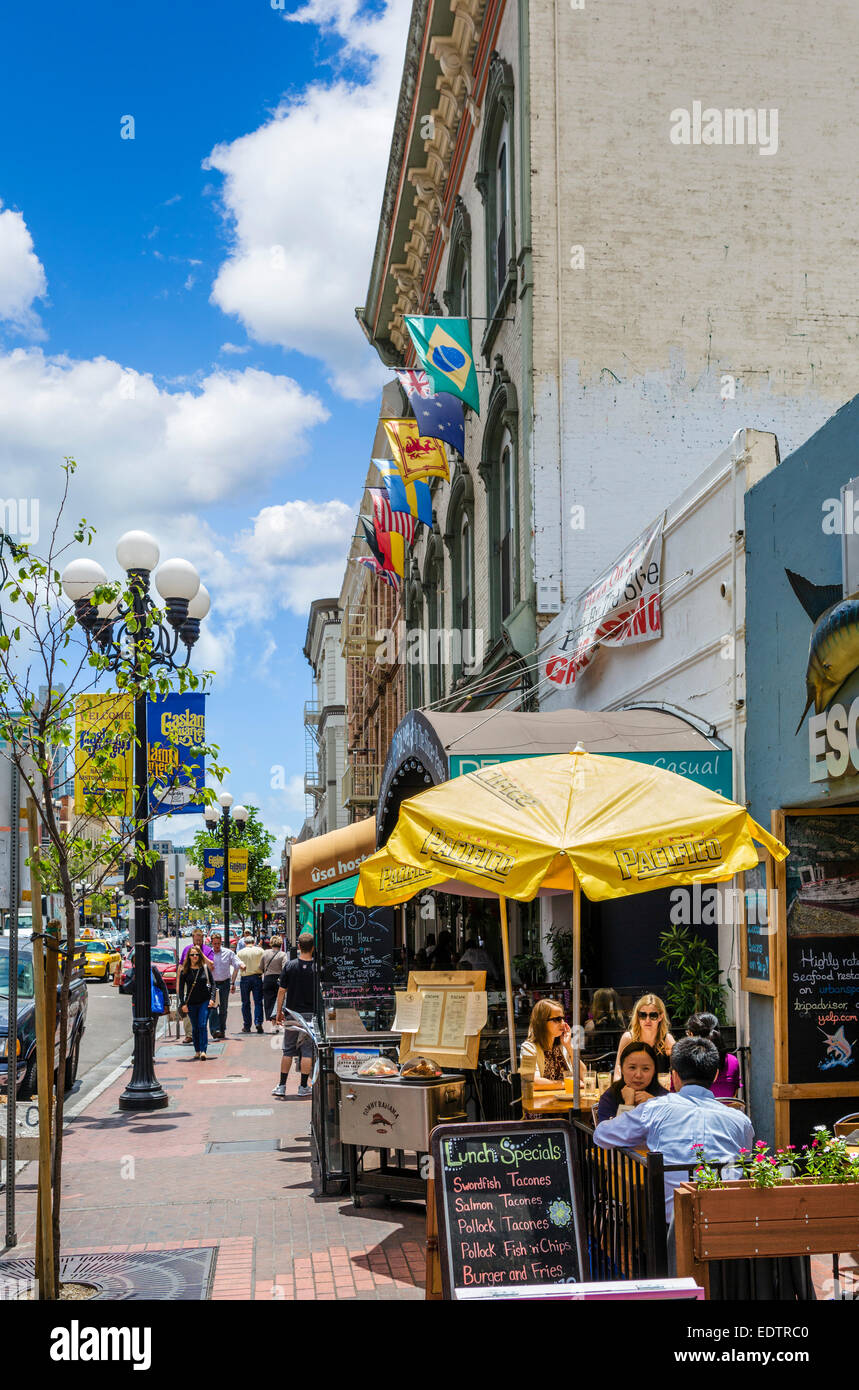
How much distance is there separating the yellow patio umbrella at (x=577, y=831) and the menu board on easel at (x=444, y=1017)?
2612mm

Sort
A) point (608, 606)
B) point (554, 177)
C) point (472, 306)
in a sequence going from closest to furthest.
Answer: point (608, 606) → point (554, 177) → point (472, 306)

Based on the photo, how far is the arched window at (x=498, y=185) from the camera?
17266 millimetres

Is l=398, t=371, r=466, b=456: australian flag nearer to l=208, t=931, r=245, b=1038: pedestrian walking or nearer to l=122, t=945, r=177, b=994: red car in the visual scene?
l=208, t=931, r=245, b=1038: pedestrian walking

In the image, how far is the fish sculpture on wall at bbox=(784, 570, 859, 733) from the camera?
7.54 meters

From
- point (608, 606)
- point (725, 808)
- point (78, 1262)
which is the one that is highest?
point (608, 606)

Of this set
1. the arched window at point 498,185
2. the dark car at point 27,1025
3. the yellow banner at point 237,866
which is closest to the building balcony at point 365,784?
the yellow banner at point 237,866

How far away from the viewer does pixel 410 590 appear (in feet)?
96.1

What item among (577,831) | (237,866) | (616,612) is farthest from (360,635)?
(577,831)

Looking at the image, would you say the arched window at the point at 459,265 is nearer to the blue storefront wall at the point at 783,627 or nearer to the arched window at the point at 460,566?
the arched window at the point at 460,566

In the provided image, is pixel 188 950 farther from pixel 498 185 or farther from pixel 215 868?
pixel 215 868

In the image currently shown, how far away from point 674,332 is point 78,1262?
12.6 m

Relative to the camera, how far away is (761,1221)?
4.91 meters
